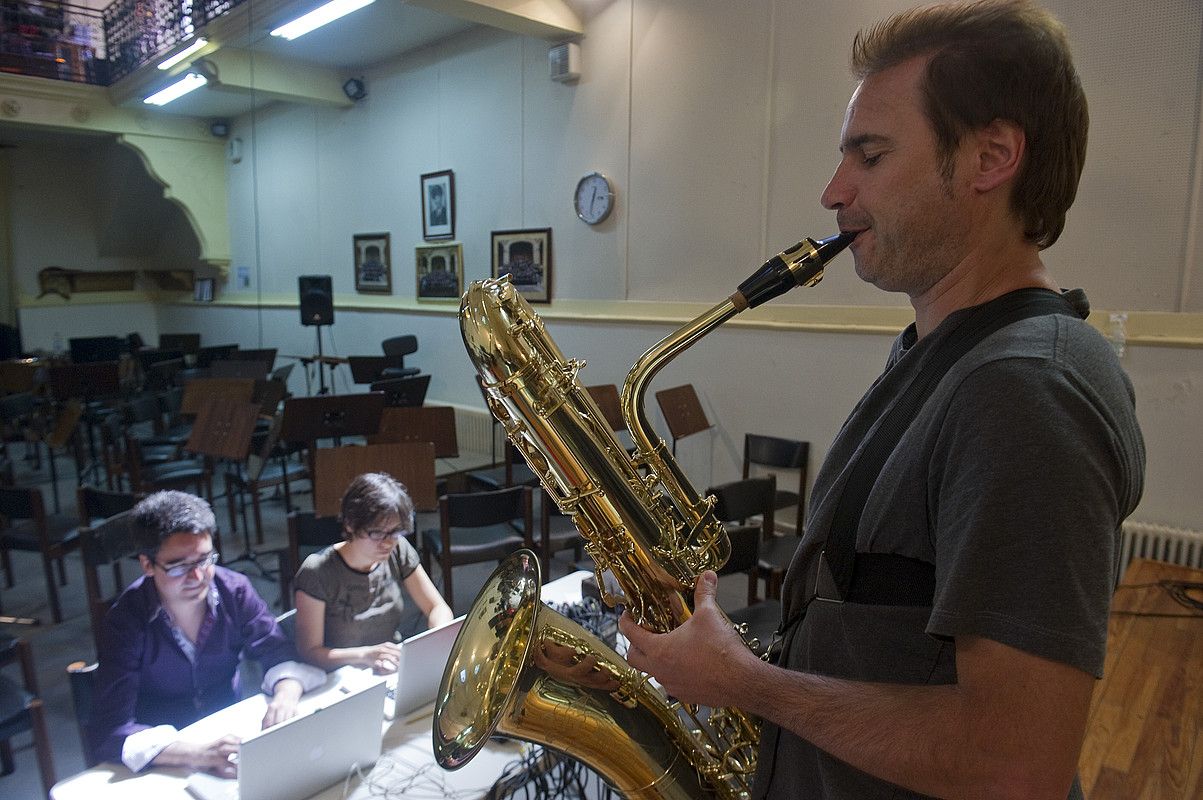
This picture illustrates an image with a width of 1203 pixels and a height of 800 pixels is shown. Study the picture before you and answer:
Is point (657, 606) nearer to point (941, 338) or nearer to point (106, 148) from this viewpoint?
point (941, 338)

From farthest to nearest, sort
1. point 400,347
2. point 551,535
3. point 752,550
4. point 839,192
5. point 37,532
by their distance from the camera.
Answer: point 400,347
point 551,535
point 37,532
point 752,550
point 839,192

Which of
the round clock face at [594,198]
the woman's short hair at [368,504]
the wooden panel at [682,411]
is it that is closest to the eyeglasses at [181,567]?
the woman's short hair at [368,504]

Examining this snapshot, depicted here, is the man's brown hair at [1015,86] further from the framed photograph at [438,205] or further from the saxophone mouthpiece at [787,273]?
the framed photograph at [438,205]

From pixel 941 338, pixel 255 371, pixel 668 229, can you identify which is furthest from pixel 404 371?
pixel 941 338

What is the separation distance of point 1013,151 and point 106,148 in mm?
13740

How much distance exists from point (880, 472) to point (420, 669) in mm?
1509

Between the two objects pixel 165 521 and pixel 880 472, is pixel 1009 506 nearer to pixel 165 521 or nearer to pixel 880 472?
pixel 880 472

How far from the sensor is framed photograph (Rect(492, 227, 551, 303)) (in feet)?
22.0

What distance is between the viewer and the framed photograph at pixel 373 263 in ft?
28.3

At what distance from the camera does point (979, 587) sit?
0.68 meters

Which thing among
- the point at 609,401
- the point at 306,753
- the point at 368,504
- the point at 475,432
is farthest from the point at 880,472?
the point at 475,432

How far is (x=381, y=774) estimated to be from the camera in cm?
171

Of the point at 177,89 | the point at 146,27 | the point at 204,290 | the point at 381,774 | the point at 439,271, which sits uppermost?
the point at 146,27

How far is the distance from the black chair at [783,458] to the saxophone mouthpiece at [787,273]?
3.52 metres
